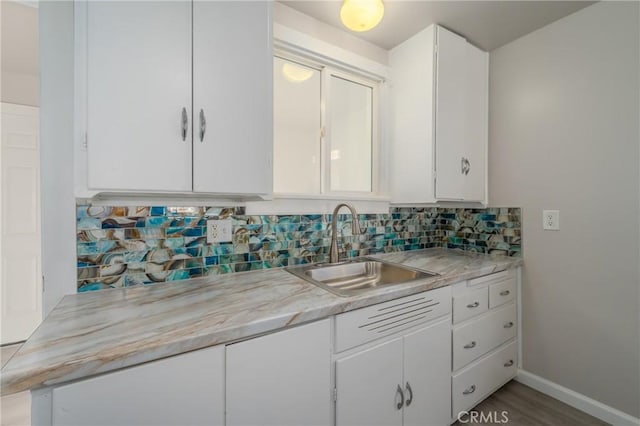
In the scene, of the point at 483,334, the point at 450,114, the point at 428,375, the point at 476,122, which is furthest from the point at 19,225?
the point at 476,122

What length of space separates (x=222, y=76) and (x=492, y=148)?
1.99m

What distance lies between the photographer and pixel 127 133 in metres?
0.95

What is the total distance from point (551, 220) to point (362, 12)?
1726 millimetres

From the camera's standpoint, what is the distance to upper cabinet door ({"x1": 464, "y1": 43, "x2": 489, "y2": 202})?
1.96 m

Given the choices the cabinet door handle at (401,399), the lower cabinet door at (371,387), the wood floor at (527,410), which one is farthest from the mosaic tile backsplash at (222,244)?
the wood floor at (527,410)

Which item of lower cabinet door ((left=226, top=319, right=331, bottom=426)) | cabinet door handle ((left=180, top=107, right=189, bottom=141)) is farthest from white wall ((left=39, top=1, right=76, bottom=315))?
lower cabinet door ((left=226, top=319, right=331, bottom=426))

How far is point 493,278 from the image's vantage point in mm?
1739

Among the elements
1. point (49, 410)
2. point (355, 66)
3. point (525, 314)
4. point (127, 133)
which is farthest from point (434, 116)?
point (49, 410)

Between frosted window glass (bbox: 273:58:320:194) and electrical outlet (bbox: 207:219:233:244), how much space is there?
1.30 ft

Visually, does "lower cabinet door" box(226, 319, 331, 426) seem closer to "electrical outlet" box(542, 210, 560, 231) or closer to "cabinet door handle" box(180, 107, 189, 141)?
"cabinet door handle" box(180, 107, 189, 141)

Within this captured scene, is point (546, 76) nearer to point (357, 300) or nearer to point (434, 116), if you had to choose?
point (434, 116)

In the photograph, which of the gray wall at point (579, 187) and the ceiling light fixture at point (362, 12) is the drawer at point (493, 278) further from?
the ceiling light fixture at point (362, 12)

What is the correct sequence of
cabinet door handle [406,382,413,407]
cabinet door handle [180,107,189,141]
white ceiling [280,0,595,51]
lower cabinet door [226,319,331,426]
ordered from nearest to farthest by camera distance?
lower cabinet door [226,319,331,426]
cabinet door handle [180,107,189,141]
cabinet door handle [406,382,413,407]
white ceiling [280,0,595,51]

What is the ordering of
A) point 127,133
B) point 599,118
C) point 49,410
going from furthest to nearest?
point 599,118 < point 127,133 < point 49,410
